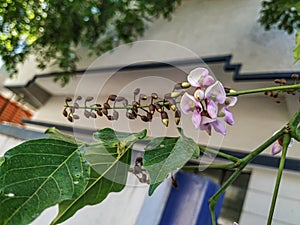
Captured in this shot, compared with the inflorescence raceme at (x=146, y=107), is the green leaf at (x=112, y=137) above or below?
below

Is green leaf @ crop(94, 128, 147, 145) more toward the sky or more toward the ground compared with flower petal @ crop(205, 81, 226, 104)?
more toward the ground

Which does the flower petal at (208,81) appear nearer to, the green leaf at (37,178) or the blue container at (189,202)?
the green leaf at (37,178)

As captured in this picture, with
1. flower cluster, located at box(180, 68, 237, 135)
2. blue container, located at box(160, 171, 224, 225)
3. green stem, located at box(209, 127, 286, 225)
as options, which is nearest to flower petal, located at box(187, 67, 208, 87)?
flower cluster, located at box(180, 68, 237, 135)

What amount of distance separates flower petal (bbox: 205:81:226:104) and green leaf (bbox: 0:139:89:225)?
0.16 metres

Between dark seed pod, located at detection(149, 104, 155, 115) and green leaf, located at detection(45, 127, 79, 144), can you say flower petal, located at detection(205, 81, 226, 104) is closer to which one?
dark seed pod, located at detection(149, 104, 155, 115)

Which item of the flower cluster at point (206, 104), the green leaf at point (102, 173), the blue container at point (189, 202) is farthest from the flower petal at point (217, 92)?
the blue container at point (189, 202)

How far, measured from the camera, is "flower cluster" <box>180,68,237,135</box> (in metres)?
0.32

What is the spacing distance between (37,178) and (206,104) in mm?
189

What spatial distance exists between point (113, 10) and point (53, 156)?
2.15 meters

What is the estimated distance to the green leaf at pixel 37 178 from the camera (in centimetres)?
27

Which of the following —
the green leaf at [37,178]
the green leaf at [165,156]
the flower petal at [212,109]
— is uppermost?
the flower petal at [212,109]

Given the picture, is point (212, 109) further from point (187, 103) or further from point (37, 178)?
point (37, 178)

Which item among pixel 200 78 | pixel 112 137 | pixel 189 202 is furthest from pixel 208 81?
pixel 189 202

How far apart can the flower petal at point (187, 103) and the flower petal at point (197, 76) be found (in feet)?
0.07
